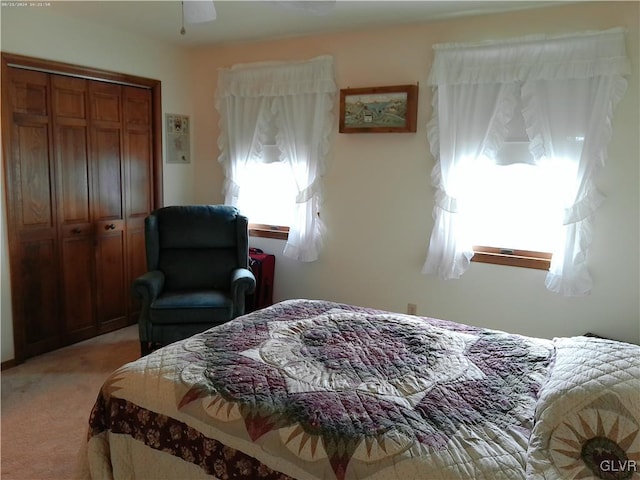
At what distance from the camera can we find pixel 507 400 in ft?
5.40

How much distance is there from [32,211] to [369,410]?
9.74ft

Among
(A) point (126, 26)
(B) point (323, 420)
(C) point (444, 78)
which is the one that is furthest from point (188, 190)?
(B) point (323, 420)

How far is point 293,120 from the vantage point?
13.1 ft

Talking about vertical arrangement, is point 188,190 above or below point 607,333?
above

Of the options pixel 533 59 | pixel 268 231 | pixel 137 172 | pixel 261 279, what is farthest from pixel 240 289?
pixel 533 59

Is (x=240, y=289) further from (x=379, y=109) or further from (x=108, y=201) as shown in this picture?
(x=379, y=109)

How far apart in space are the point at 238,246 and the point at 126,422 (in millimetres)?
2156

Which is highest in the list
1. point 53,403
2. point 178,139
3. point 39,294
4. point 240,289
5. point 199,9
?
point 199,9

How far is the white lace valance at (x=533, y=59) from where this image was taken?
9.29 ft

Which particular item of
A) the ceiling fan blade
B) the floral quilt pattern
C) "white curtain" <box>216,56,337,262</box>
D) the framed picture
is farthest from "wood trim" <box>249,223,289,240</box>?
the ceiling fan blade

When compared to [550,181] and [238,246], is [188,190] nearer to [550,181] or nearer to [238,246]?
[238,246]

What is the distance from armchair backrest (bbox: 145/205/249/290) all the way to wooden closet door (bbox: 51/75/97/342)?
563mm

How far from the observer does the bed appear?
135 cm

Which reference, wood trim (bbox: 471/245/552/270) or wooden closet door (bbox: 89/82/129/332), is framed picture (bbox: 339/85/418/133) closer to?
wood trim (bbox: 471/245/552/270)
